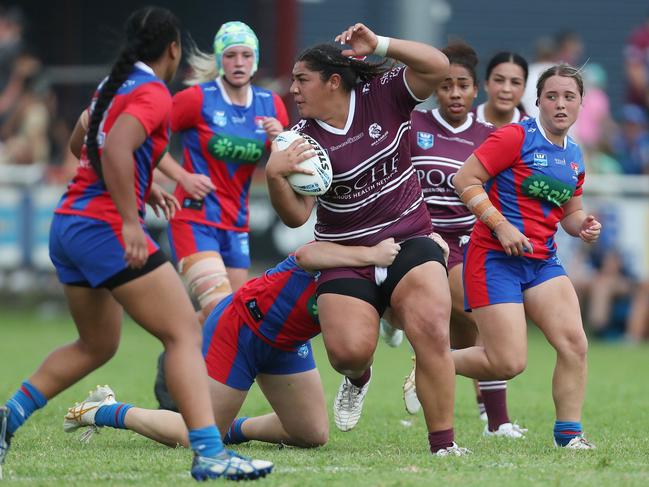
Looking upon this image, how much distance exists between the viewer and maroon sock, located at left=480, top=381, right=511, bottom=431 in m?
7.39

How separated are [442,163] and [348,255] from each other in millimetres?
1728

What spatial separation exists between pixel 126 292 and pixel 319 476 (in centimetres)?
113

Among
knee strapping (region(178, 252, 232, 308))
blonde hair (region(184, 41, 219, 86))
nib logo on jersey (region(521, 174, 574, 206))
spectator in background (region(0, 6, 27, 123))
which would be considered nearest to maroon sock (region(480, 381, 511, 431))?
nib logo on jersey (region(521, 174, 574, 206))

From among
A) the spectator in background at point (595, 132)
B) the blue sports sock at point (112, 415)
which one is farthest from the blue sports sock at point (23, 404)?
the spectator in background at point (595, 132)

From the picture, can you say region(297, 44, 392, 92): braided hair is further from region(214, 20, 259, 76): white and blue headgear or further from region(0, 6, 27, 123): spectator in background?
region(0, 6, 27, 123): spectator in background

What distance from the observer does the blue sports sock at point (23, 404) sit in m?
5.79

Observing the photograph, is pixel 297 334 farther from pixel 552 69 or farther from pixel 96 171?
pixel 552 69

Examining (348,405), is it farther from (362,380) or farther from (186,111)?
(186,111)

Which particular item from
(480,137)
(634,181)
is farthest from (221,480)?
(634,181)

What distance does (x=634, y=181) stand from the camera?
14.5m

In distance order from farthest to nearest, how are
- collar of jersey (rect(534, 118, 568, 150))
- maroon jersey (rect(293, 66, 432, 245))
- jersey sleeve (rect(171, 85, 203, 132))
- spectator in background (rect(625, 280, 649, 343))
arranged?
spectator in background (rect(625, 280, 649, 343))
jersey sleeve (rect(171, 85, 203, 132))
collar of jersey (rect(534, 118, 568, 150))
maroon jersey (rect(293, 66, 432, 245))

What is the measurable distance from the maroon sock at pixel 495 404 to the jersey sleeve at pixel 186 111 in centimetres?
258

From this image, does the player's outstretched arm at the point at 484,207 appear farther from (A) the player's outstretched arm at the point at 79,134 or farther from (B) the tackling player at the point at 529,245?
(A) the player's outstretched arm at the point at 79,134

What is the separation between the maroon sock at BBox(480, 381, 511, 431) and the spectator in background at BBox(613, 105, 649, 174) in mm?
8296
